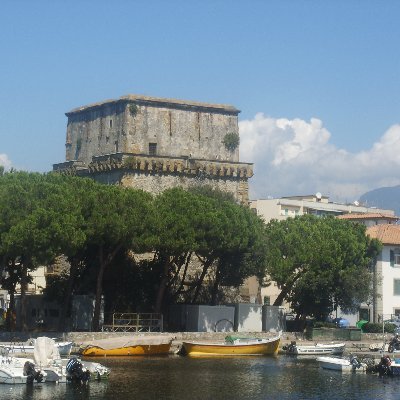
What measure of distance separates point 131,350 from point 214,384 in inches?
589

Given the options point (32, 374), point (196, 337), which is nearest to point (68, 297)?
point (196, 337)

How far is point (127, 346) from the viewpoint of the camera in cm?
7244

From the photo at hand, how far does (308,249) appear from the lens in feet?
282

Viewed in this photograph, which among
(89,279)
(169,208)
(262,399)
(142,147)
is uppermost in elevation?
(142,147)

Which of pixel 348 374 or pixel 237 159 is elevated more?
pixel 237 159

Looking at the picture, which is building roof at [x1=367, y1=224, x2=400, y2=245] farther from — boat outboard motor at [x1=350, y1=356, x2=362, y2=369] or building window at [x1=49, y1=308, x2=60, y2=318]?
boat outboard motor at [x1=350, y1=356, x2=362, y2=369]

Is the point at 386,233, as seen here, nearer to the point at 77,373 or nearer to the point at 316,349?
the point at 316,349

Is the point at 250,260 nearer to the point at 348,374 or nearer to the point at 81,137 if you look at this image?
the point at 348,374

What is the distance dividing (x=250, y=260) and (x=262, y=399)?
31.6 meters

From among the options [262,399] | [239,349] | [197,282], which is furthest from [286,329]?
[262,399]

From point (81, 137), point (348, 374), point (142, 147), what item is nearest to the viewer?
point (348, 374)

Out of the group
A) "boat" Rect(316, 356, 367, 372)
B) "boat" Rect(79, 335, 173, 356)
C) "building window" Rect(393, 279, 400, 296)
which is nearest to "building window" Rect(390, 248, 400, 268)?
"building window" Rect(393, 279, 400, 296)

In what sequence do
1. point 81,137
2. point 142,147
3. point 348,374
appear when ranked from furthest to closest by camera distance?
point 81,137, point 142,147, point 348,374

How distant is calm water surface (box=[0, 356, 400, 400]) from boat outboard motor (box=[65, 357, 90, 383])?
0.85 metres
